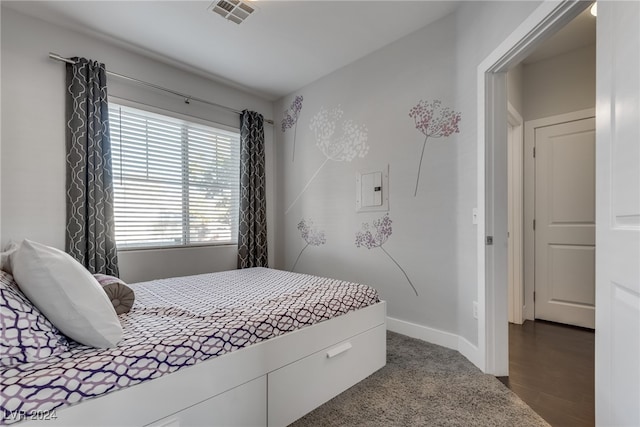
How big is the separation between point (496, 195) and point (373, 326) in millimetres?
1154

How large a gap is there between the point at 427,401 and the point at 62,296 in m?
1.73

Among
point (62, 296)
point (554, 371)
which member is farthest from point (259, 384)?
point (554, 371)

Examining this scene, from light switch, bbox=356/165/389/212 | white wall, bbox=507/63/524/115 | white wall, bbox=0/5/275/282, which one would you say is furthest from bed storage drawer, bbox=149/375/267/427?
white wall, bbox=507/63/524/115

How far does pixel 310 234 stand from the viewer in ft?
11.6

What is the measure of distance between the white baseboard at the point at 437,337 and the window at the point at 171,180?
6.74ft

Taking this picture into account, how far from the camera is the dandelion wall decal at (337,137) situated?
9.89 feet

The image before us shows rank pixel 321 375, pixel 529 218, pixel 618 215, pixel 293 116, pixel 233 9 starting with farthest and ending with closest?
pixel 293 116, pixel 529 218, pixel 233 9, pixel 321 375, pixel 618 215

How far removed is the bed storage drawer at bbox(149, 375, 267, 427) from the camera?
1.14 metres

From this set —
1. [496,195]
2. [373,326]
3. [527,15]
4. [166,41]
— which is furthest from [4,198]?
[527,15]

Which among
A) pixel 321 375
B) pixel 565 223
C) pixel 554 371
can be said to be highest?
pixel 565 223

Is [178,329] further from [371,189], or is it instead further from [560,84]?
[560,84]

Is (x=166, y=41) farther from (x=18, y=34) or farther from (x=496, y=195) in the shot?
(x=496, y=195)

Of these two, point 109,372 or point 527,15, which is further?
point 527,15

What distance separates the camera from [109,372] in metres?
1.00
